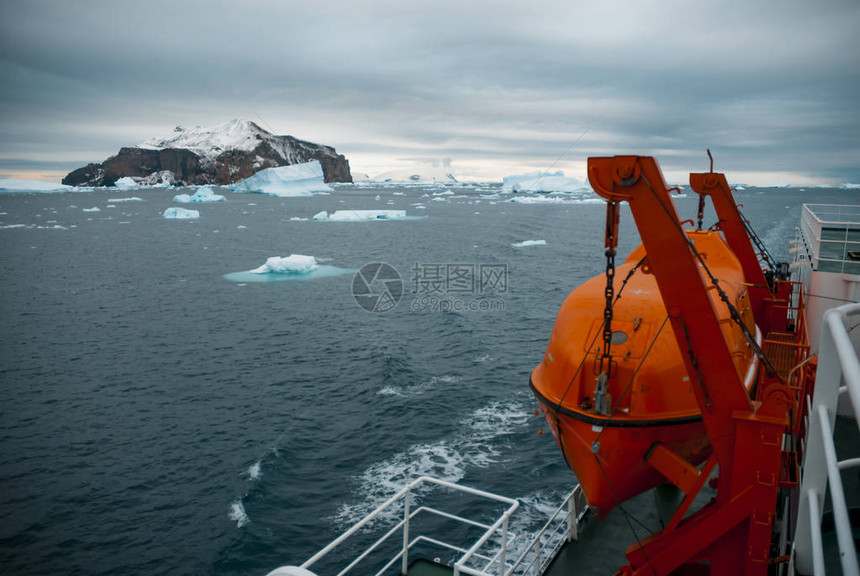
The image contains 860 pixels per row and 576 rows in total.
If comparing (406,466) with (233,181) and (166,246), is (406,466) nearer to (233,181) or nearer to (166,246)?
(166,246)

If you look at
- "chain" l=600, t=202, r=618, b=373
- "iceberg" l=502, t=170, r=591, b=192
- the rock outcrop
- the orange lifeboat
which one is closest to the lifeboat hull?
the orange lifeboat

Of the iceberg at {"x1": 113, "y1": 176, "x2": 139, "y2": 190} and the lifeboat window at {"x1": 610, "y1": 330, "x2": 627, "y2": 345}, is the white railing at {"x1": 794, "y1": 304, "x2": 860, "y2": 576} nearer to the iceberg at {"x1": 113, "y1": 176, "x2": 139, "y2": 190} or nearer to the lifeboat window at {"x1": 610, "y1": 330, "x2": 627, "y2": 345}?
the lifeboat window at {"x1": 610, "y1": 330, "x2": 627, "y2": 345}

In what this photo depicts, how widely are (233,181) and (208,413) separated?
191639 mm

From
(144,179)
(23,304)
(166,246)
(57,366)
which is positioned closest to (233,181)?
(144,179)

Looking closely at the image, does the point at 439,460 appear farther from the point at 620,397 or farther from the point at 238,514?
the point at 620,397

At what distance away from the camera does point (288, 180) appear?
12519 cm

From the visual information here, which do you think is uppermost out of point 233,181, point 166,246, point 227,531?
point 233,181

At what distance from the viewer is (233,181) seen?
7677 inches

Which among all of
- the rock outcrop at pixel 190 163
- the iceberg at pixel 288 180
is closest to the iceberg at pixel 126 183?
the rock outcrop at pixel 190 163

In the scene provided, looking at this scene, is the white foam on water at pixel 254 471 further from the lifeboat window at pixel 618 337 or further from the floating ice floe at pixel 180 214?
the floating ice floe at pixel 180 214

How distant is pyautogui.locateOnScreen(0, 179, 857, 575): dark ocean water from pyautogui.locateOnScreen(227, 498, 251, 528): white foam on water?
0.04m

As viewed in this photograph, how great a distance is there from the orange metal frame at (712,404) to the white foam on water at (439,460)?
809 centimetres

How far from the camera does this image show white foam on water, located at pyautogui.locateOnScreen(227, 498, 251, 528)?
12903 mm

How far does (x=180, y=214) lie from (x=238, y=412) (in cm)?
6686
